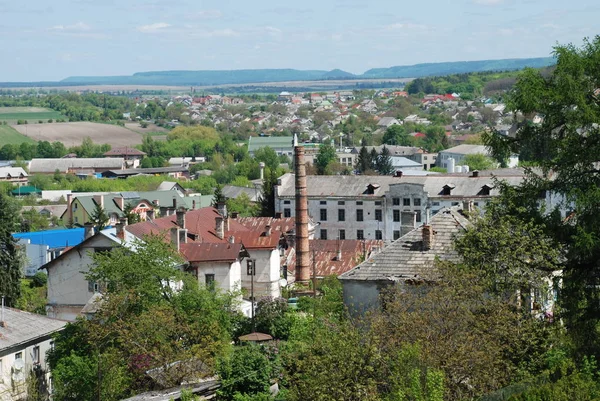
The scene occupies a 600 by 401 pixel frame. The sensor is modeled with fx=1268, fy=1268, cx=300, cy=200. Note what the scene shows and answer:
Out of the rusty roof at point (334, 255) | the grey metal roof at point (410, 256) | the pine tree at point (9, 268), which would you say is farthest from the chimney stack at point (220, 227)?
the grey metal roof at point (410, 256)

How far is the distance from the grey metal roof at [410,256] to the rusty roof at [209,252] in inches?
744

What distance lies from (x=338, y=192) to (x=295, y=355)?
55252 millimetres

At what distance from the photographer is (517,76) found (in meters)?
27.6

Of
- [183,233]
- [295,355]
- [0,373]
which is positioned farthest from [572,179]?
[183,233]

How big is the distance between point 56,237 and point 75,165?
103834 mm

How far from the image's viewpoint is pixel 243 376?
31.3m

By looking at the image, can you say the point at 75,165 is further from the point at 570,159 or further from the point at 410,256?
the point at 570,159

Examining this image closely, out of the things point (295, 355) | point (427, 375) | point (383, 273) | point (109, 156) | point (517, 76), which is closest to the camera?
point (427, 375)

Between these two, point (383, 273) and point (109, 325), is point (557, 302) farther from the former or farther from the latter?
point (109, 325)

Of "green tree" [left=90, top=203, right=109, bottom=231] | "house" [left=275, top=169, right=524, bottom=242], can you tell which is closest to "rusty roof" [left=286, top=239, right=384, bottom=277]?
"house" [left=275, top=169, right=524, bottom=242]

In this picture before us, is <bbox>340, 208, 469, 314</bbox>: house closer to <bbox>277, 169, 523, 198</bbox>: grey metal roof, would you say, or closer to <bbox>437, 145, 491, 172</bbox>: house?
<bbox>277, 169, 523, 198</bbox>: grey metal roof

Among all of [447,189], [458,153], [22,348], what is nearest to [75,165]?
[458,153]

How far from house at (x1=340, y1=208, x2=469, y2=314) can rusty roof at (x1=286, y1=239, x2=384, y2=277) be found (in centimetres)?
2680

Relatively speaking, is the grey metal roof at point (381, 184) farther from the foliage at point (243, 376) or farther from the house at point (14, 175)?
the house at point (14, 175)
